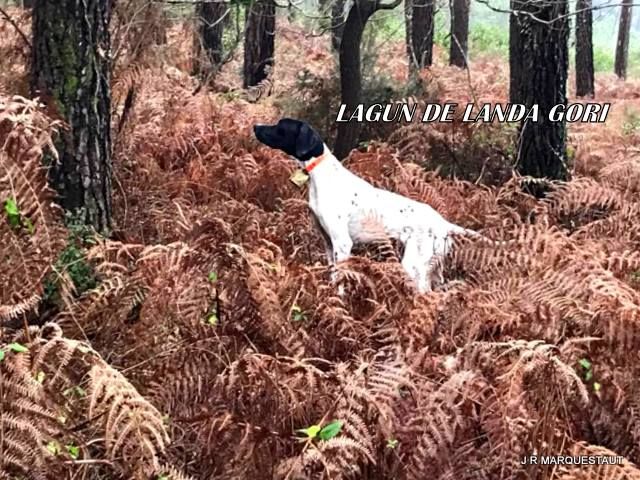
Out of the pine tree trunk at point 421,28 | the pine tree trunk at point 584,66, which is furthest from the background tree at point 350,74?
the pine tree trunk at point 584,66

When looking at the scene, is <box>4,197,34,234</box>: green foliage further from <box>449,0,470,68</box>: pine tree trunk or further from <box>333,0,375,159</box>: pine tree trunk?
<box>449,0,470,68</box>: pine tree trunk

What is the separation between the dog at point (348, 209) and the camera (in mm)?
5223

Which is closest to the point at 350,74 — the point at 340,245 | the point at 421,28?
the point at 340,245

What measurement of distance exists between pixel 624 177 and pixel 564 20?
Result: 4.66ft

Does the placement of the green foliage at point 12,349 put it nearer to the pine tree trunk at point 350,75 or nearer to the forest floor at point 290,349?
the forest floor at point 290,349

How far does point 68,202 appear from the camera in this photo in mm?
4793

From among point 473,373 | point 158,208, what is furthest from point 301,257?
point 473,373

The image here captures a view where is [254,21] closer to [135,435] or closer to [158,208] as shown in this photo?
[158,208]

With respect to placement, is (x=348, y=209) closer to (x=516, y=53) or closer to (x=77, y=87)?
(x=77, y=87)

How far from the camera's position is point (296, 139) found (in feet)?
18.1

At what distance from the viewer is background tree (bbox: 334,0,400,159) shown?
8203 mm

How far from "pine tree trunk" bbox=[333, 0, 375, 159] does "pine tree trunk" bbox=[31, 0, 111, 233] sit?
3.74 meters

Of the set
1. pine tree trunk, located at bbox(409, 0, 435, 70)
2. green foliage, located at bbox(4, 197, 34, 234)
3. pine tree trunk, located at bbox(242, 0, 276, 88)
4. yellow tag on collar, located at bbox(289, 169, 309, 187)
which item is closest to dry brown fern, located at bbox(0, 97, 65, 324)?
green foliage, located at bbox(4, 197, 34, 234)

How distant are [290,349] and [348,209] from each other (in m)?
1.90
